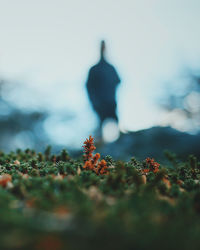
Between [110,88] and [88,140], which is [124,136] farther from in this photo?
[88,140]

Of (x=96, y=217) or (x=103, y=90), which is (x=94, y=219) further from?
(x=103, y=90)

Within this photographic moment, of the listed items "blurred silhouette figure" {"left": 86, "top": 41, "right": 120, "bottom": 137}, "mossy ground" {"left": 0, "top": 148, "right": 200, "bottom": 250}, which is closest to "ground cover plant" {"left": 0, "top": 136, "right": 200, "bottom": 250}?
"mossy ground" {"left": 0, "top": 148, "right": 200, "bottom": 250}

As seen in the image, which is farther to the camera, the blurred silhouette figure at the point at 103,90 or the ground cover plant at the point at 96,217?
the blurred silhouette figure at the point at 103,90

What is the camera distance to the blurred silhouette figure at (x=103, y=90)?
5281 millimetres

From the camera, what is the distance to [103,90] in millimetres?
5316

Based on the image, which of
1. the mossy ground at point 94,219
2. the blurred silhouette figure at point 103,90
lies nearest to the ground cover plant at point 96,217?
the mossy ground at point 94,219

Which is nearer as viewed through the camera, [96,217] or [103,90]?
[96,217]

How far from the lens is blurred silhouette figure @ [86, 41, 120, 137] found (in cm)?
528

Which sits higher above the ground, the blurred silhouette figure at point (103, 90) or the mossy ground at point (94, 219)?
the blurred silhouette figure at point (103, 90)

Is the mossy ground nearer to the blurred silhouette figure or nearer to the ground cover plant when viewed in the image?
the ground cover plant

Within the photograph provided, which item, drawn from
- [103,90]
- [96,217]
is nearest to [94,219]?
[96,217]

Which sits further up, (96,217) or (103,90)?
(103,90)

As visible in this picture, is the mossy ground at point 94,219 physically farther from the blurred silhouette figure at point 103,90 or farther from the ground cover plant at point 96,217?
the blurred silhouette figure at point 103,90

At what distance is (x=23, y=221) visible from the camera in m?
1.06
